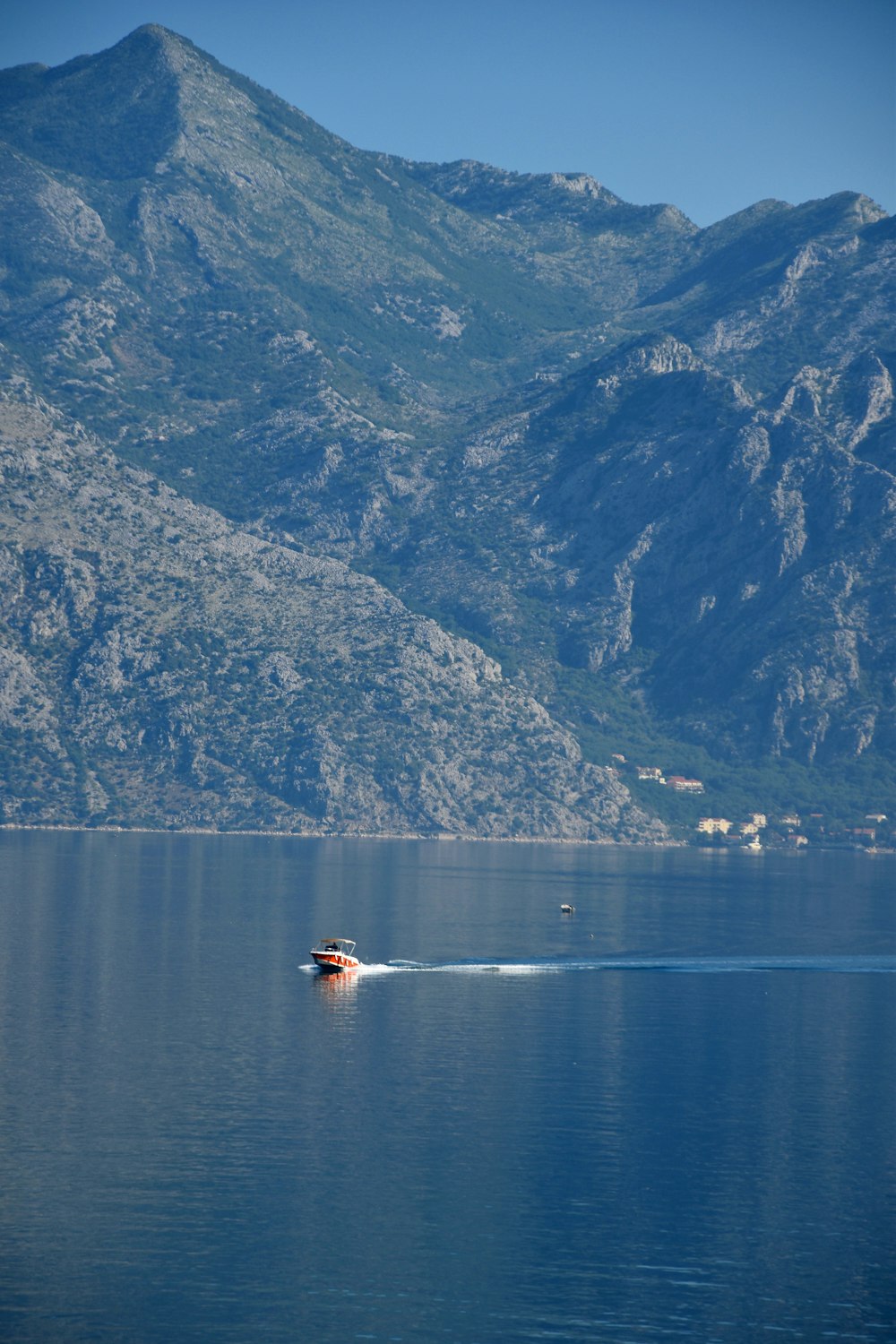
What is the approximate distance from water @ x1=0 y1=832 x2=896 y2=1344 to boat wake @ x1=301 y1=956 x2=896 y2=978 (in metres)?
0.89

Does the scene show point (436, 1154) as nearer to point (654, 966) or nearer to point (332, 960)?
point (332, 960)

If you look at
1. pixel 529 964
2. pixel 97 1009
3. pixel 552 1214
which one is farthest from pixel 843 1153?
pixel 529 964

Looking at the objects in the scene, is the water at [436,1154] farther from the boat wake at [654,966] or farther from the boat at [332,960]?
the boat at [332,960]

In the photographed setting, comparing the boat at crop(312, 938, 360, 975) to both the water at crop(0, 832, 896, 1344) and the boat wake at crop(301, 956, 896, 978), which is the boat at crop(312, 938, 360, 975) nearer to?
the boat wake at crop(301, 956, 896, 978)

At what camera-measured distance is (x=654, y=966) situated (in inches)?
6457

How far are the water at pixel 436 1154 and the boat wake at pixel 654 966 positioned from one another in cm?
89

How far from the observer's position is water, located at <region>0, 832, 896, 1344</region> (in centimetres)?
7069

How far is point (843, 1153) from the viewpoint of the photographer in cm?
9338

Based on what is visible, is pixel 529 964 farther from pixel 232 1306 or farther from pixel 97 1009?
pixel 232 1306

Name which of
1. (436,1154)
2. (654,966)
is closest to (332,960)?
(654,966)

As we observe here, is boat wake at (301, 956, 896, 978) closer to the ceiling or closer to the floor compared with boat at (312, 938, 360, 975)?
closer to the floor

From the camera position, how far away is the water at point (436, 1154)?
232ft

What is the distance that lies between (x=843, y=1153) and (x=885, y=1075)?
2148 centimetres

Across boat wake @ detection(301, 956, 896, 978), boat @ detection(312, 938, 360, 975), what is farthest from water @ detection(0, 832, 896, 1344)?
boat @ detection(312, 938, 360, 975)
